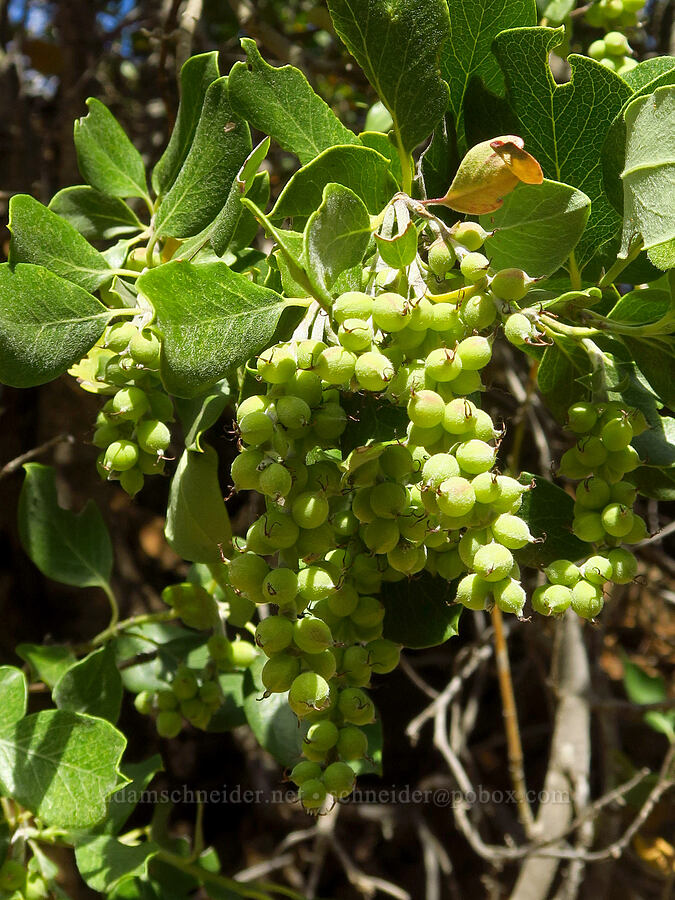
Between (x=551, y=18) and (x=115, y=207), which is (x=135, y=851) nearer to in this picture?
(x=115, y=207)

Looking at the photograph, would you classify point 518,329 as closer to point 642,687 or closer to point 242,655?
point 242,655

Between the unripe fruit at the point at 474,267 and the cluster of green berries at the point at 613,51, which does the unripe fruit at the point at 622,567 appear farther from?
the cluster of green berries at the point at 613,51

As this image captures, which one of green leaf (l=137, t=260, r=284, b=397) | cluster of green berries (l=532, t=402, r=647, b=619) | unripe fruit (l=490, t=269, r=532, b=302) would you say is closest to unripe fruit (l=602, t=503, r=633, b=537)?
cluster of green berries (l=532, t=402, r=647, b=619)

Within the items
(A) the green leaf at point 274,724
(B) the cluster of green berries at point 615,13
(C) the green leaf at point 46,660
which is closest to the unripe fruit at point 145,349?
(A) the green leaf at point 274,724

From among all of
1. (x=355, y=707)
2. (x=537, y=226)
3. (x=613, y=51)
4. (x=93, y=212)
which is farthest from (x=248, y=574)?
(x=613, y=51)

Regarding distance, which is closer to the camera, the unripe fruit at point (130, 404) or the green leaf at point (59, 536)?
the unripe fruit at point (130, 404)

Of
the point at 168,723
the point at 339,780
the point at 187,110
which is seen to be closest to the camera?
the point at 339,780

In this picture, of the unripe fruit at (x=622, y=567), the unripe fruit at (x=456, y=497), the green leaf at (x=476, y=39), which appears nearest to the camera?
the unripe fruit at (x=456, y=497)
